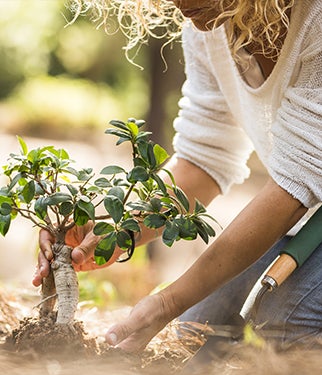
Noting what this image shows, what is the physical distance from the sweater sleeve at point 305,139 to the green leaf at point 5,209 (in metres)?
0.65

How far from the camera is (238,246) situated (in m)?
1.92

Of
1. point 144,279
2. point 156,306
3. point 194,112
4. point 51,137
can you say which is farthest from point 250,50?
point 51,137

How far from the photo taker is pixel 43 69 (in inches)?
612

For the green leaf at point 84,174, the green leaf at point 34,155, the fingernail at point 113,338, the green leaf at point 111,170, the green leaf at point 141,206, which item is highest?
the green leaf at point 34,155

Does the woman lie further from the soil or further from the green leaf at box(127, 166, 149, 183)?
the green leaf at box(127, 166, 149, 183)

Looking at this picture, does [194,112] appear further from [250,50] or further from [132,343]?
[132,343]

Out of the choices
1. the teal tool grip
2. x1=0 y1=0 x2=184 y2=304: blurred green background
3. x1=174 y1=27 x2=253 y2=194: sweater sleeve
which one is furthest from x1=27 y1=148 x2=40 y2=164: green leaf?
x1=0 y1=0 x2=184 y2=304: blurred green background

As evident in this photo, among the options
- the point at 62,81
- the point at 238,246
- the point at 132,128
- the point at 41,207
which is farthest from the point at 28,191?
the point at 62,81

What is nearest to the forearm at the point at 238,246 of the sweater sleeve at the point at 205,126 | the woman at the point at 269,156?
the woman at the point at 269,156

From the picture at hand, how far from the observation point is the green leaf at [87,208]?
5.72 feet

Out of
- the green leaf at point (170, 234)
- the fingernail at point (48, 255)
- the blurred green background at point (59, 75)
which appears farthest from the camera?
the blurred green background at point (59, 75)

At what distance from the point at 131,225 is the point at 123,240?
0.04m

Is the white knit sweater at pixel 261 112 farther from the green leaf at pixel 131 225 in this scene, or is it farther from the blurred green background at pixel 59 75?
the blurred green background at pixel 59 75

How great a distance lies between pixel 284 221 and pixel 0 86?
14.0 m
